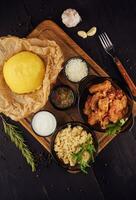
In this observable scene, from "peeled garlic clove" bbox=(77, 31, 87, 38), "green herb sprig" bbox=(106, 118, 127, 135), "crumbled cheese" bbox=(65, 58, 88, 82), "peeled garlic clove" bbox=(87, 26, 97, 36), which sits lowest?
"green herb sprig" bbox=(106, 118, 127, 135)

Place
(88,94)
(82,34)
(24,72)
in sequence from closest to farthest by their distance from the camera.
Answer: (24,72), (88,94), (82,34)

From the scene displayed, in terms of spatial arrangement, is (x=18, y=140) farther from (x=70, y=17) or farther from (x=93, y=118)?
(x=70, y=17)

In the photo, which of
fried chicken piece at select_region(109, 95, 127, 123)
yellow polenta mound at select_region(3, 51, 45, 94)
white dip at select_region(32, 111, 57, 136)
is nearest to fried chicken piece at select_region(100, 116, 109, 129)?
fried chicken piece at select_region(109, 95, 127, 123)

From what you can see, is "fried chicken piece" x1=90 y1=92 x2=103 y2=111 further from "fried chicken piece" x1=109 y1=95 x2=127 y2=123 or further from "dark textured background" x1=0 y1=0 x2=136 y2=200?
"dark textured background" x1=0 y1=0 x2=136 y2=200

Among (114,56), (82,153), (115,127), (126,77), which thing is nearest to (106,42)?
(114,56)

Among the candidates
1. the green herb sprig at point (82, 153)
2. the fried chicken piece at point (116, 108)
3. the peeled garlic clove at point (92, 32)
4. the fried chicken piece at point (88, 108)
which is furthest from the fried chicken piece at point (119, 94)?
the peeled garlic clove at point (92, 32)

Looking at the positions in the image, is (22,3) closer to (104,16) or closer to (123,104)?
(104,16)

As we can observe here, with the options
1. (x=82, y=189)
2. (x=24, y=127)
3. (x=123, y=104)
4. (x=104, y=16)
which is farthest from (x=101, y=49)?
(x=82, y=189)

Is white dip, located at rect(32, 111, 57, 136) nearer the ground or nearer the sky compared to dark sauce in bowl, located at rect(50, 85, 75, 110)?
nearer the ground
